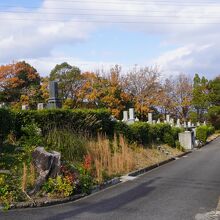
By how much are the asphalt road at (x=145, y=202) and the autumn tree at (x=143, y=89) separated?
39.9m

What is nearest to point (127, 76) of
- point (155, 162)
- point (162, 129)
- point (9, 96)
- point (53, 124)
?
point (9, 96)

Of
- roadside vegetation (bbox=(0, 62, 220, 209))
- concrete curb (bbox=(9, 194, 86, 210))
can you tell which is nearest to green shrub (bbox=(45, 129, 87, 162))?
roadside vegetation (bbox=(0, 62, 220, 209))

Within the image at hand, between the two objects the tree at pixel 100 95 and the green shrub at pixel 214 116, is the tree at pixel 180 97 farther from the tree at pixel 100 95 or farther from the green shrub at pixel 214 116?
the tree at pixel 100 95

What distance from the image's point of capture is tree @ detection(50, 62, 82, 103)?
47.5 meters

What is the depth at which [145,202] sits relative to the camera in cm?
980

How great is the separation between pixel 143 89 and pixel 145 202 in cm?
4685

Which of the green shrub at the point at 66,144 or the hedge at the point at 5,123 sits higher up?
the hedge at the point at 5,123

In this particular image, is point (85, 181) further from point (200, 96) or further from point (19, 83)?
point (200, 96)

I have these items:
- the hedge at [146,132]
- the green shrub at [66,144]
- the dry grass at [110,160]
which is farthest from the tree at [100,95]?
the green shrub at [66,144]

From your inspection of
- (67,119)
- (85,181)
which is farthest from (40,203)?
(67,119)

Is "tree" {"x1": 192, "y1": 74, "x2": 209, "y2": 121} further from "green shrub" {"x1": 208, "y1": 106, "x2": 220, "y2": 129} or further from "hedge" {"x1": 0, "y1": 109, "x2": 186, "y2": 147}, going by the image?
"hedge" {"x1": 0, "y1": 109, "x2": 186, "y2": 147}

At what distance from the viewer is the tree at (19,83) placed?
4678 cm

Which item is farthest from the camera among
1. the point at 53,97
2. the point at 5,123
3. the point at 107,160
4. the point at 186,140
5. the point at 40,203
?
the point at 186,140

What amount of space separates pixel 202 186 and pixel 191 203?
2.76 metres
